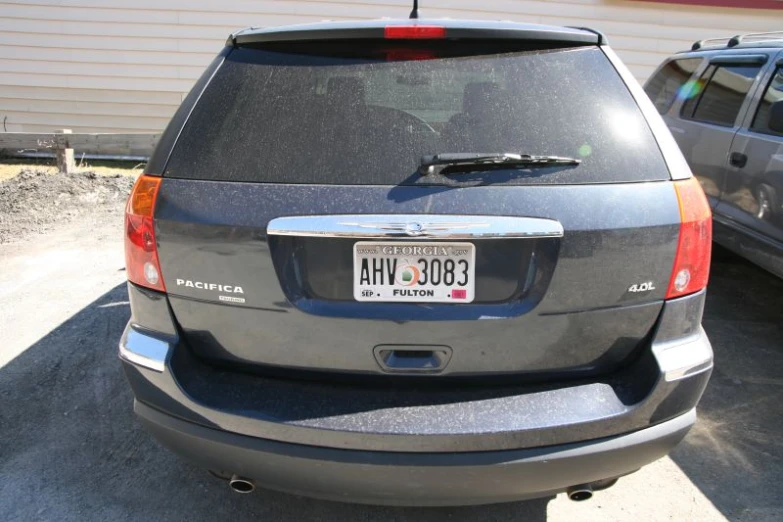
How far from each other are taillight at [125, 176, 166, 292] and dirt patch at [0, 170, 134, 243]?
4.99 meters

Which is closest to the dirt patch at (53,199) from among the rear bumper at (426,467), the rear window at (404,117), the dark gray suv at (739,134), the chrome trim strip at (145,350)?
the chrome trim strip at (145,350)

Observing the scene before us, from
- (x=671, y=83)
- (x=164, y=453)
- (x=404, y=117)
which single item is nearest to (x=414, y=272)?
(x=404, y=117)

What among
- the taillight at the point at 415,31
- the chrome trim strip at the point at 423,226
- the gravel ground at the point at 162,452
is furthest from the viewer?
the gravel ground at the point at 162,452

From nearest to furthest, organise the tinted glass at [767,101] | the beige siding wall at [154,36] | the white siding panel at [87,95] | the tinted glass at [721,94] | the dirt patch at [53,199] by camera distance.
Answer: the tinted glass at [767,101] < the tinted glass at [721,94] < the dirt patch at [53,199] < the beige siding wall at [154,36] < the white siding panel at [87,95]

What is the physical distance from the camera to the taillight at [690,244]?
1.92m

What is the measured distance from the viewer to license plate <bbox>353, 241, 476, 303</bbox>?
183 cm

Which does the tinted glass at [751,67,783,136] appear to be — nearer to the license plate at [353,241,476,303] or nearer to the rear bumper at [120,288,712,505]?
the rear bumper at [120,288,712,505]

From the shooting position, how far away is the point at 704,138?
16.0ft

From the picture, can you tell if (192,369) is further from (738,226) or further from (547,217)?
(738,226)

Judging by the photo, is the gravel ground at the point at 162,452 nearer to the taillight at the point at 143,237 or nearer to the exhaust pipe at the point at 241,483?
the exhaust pipe at the point at 241,483

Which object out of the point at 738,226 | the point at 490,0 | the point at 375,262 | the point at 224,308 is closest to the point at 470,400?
the point at 375,262

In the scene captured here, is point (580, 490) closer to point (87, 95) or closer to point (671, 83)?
point (671, 83)

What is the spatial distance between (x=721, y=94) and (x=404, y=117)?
3.99 metres

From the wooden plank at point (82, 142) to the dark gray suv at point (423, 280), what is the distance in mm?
6866
